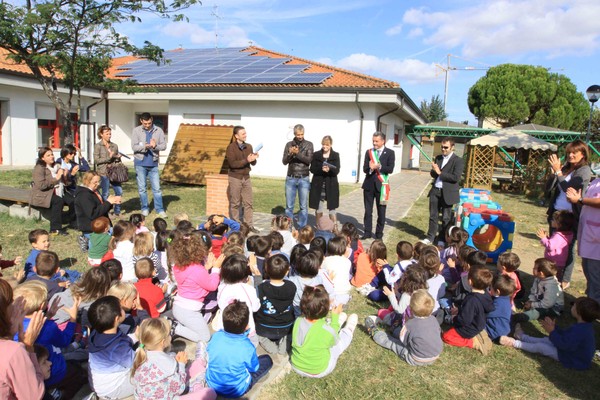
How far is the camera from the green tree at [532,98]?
3341 cm

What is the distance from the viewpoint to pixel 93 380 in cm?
271

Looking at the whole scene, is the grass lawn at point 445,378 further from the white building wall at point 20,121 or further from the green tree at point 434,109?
the green tree at point 434,109

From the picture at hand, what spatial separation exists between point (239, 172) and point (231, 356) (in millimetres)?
4597

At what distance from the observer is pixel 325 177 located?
23.3 feet

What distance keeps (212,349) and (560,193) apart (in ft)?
15.9

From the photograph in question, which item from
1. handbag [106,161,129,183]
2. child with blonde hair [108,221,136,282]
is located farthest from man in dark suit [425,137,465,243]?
handbag [106,161,129,183]

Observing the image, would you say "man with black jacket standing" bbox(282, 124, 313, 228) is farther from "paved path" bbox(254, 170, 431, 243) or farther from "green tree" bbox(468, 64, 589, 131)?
"green tree" bbox(468, 64, 589, 131)

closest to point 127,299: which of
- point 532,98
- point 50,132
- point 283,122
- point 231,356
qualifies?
point 231,356

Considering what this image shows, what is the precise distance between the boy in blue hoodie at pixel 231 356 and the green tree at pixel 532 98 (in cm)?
3619

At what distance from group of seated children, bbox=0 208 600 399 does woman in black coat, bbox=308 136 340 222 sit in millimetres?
2255

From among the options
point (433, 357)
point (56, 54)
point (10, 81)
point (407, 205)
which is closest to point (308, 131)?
point (407, 205)

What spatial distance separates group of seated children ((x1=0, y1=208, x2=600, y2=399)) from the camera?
2.71 metres

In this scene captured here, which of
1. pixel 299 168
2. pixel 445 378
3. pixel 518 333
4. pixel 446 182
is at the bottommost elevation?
pixel 445 378

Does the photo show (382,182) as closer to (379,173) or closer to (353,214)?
(379,173)
